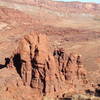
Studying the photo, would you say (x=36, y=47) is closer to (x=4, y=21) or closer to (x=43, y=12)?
(x=4, y=21)

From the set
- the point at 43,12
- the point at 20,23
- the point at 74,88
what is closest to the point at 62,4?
the point at 43,12

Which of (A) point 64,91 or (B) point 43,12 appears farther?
(B) point 43,12

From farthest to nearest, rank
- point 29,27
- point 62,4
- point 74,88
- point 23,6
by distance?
point 62,4 < point 23,6 < point 29,27 < point 74,88

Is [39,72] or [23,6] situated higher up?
[23,6]

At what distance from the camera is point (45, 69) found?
22812mm

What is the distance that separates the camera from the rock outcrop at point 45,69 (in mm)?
22797

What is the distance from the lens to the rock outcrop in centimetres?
2280

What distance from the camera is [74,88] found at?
80.0 feet

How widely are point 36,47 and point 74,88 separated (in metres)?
4.44

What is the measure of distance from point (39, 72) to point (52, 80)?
3.73ft

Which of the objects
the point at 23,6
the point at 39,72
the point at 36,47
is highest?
the point at 23,6

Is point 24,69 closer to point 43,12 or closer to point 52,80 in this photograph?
point 52,80

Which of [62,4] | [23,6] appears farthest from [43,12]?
[62,4]

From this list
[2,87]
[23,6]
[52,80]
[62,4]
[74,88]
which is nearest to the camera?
[2,87]
